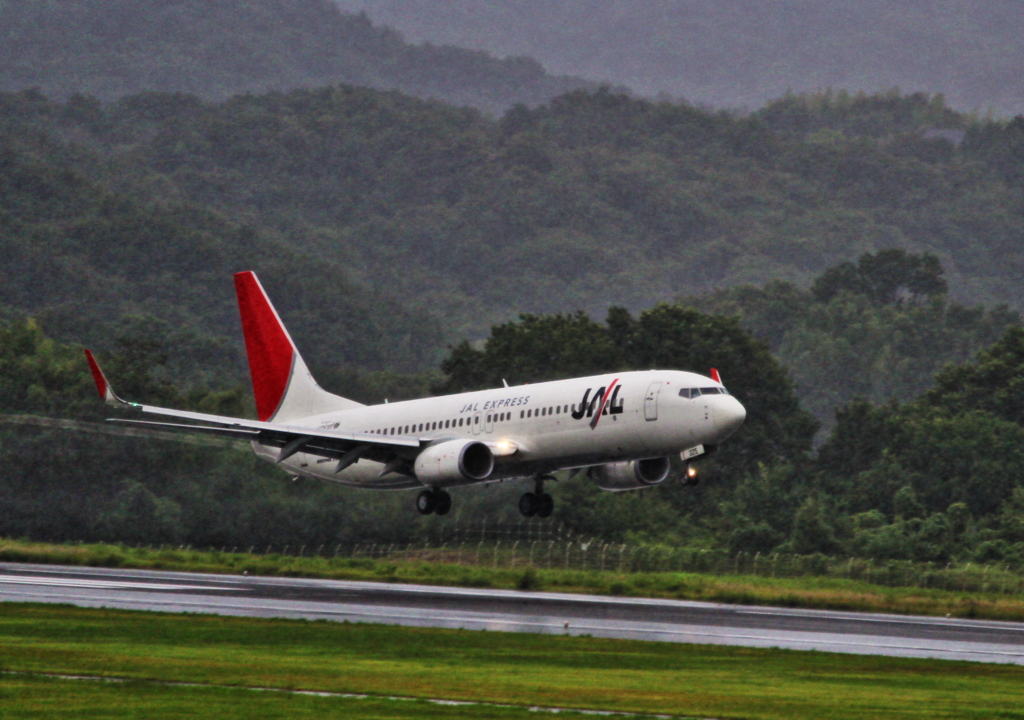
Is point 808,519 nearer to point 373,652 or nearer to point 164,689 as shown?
point 373,652

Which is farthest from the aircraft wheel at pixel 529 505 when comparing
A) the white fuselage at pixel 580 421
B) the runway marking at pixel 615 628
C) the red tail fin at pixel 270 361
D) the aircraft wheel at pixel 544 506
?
the red tail fin at pixel 270 361

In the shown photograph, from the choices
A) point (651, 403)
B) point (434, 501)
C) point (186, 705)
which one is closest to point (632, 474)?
point (651, 403)

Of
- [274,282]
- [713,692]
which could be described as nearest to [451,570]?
[713,692]

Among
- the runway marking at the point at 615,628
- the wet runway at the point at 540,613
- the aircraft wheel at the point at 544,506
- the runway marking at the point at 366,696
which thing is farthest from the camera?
the aircraft wheel at the point at 544,506

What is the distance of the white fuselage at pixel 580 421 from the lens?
166 ft

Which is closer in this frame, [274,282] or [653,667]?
[653,667]

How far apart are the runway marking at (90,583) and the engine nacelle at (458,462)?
8566 mm

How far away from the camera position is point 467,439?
56062mm

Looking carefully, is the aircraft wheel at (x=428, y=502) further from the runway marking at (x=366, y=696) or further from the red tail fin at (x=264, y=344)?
the runway marking at (x=366, y=696)

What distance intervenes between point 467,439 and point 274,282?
14574 cm

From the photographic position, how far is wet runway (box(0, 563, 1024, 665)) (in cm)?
4050

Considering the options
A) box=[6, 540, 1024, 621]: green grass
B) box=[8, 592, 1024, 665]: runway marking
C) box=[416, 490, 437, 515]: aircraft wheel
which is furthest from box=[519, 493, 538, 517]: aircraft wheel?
box=[8, 592, 1024, 665]: runway marking

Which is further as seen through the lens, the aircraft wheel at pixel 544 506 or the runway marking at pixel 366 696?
the aircraft wheel at pixel 544 506

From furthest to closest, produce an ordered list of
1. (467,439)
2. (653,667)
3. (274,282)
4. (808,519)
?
(274,282), (808,519), (467,439), (653,667)
